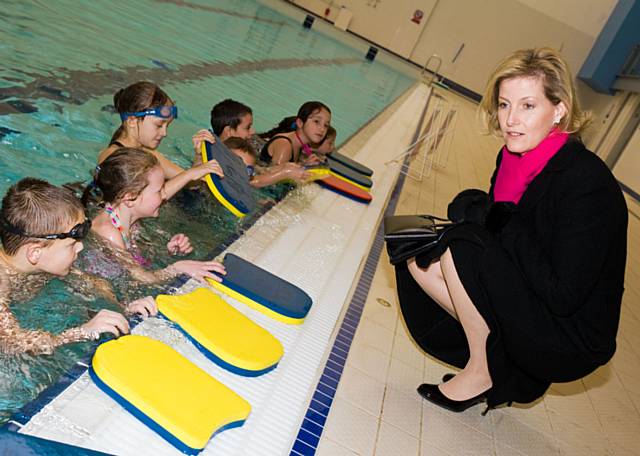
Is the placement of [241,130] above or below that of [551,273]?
below

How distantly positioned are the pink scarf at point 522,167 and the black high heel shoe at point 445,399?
86 centimetres

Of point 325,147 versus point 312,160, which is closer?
point 312,160

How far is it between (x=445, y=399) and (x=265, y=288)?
0.92 meters

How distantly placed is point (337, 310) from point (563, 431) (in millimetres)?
1246

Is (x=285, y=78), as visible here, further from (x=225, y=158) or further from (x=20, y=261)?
(x=20, y=261)

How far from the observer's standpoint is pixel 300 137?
A: 4.71 m

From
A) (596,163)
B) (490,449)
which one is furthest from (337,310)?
(596,163)

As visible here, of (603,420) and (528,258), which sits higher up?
(528,258)

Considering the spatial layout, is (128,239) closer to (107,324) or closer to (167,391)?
(107,324)

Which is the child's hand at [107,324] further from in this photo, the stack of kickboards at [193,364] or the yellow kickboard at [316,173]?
the yellow kickboard at [316,173]

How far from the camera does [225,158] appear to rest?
3.38m

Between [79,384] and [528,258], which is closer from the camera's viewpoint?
[79,384]

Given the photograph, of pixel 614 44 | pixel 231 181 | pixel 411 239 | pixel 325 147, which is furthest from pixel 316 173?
pixel 614 44

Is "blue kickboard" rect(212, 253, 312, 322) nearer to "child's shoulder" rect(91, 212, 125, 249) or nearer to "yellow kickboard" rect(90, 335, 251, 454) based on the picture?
"child's shoulder" rect(91, 212, 125, 249)
